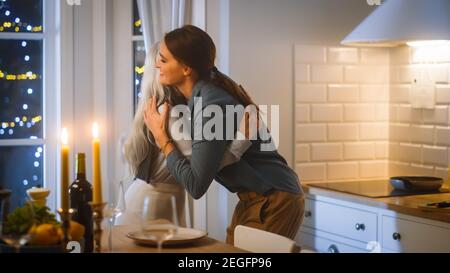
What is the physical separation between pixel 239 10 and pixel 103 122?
945 millimetres

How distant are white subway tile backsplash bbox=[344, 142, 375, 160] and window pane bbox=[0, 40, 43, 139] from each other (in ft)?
5.50

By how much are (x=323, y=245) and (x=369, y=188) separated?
1.21ft

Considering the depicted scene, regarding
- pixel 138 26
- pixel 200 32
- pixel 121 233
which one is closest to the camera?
pixel 121 233

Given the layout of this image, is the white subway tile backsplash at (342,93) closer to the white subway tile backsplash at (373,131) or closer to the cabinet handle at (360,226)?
the white subway tile backsplash at (373,131)

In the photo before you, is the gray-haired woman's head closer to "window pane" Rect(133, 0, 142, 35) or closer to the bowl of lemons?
"window pane" Rect(133, 0, 142, 35)

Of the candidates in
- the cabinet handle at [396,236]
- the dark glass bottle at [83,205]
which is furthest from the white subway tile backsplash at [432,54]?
the dark glass bottle at [83,205]

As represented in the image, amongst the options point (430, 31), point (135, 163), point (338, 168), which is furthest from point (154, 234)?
point (338, 168)

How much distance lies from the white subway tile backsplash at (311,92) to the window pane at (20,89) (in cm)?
139

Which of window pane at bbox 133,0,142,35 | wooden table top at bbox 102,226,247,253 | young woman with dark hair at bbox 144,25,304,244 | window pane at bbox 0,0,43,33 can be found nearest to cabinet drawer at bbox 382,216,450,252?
young woman with dark hair at bbox 144,25,304,244

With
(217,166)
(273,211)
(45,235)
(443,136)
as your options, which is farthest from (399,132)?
(45,235)

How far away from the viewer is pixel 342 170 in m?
4.27

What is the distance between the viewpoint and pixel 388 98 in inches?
172

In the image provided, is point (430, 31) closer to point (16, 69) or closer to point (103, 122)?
point (103, 122)

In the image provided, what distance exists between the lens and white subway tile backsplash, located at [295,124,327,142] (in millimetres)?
4117
